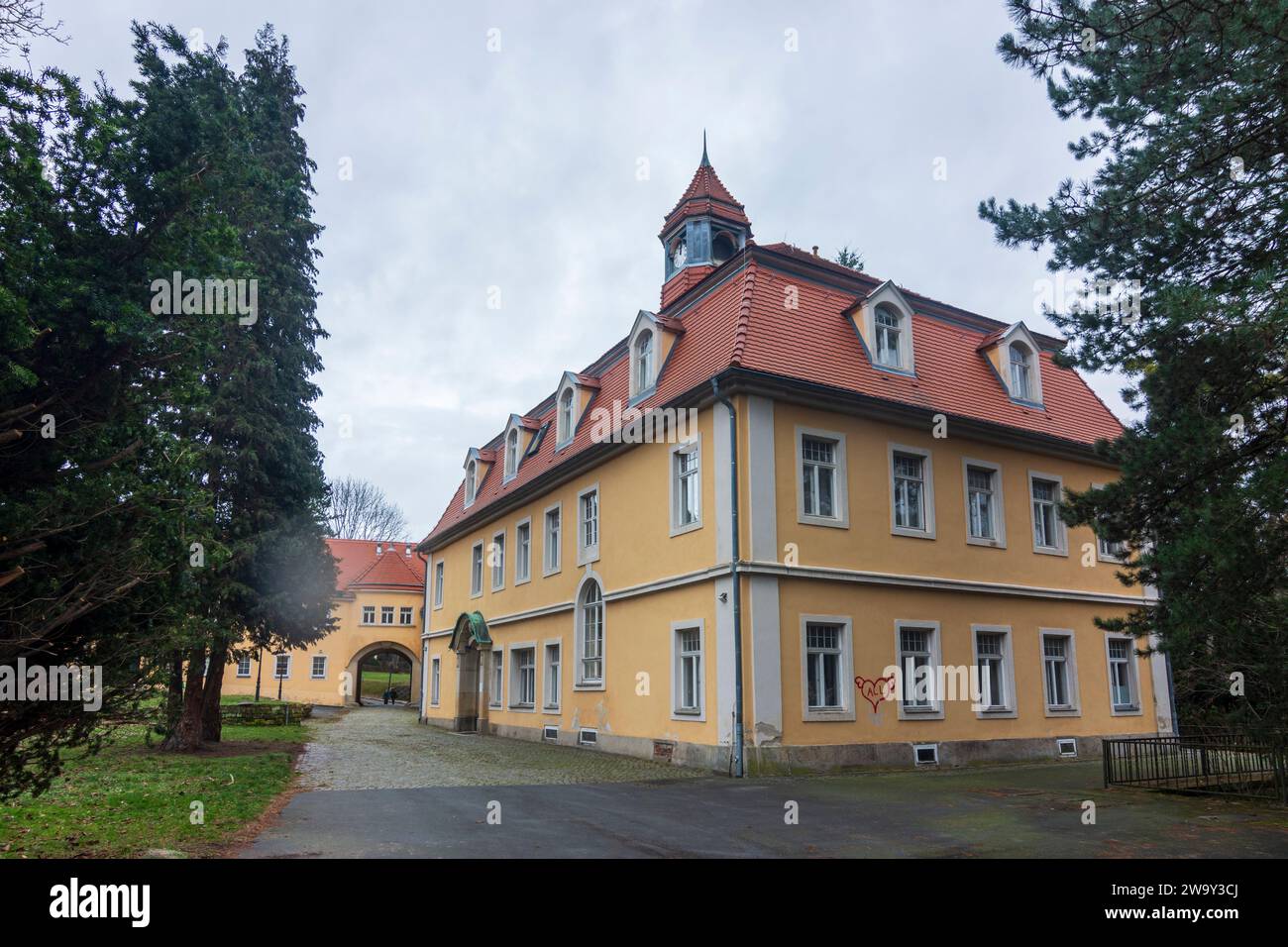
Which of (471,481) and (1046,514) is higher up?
(471,481)

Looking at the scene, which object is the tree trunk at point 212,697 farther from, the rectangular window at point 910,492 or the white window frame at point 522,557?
the rectangular window at point 910,492

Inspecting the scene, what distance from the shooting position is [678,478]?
61.2 ft

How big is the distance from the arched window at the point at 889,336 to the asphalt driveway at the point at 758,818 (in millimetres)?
8488

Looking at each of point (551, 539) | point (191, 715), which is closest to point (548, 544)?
point (551, 539)

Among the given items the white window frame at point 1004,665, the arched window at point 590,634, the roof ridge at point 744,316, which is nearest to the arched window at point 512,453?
the arched window at point 590,634

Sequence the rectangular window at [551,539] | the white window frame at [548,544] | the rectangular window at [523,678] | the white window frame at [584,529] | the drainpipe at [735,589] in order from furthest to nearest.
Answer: the rectangular window at [523,678]
the rectangular window at [551,539]
the white window frame at [548,544]
the white window frame at [584,529]
the drainpipe at [735,589]

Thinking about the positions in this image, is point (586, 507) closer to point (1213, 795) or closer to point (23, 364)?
point (1213, 795)

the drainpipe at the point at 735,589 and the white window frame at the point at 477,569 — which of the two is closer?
the drainpipe at the point at 735,589

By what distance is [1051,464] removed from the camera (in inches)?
841

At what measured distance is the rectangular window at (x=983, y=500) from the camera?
19.8 metres

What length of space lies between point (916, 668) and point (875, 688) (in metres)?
1.41

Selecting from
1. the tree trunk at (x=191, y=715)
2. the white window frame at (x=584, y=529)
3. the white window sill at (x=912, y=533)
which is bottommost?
the tree trunk at (x=191, y=715)

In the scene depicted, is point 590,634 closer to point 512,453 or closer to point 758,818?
point 512,453

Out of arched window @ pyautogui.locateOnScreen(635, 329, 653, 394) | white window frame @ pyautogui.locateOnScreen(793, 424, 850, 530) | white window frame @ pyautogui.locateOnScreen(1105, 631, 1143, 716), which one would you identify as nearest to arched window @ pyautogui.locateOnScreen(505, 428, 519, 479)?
arched window @ pyautogui.locateOnScreen(635, 329, 653, 394)
